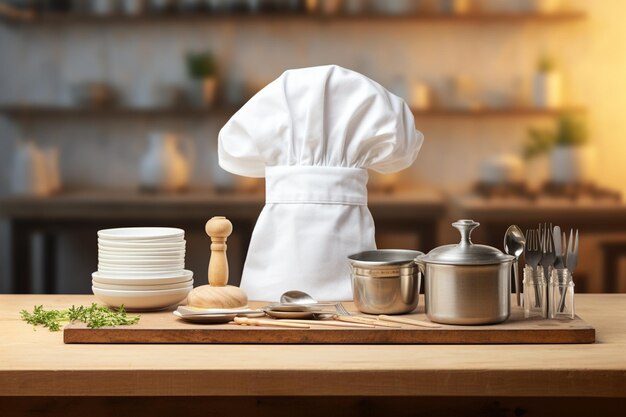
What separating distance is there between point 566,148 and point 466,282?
3070 mm

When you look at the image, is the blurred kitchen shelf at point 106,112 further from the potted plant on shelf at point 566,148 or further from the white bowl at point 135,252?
the white bowl at point 135,252

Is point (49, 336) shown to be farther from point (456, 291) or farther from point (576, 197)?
point (576, 197)

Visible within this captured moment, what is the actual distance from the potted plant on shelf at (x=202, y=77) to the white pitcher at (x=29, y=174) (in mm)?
778

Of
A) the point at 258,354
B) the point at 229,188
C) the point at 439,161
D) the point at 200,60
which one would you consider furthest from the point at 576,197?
the point at 258,354

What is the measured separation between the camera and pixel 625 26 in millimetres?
4336

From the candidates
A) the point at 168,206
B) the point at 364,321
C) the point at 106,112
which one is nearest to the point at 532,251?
the point at 364,321

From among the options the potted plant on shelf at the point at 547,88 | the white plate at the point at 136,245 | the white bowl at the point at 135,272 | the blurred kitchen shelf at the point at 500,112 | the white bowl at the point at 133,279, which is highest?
the potted plant on shelf at the point at 547,88

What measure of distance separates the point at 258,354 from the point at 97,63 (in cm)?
336

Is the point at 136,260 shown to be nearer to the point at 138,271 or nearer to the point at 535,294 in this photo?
the point at 138,271

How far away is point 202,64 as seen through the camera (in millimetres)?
4266

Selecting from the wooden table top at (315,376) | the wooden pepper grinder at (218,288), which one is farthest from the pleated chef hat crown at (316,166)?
the wooden table top at (315,376)

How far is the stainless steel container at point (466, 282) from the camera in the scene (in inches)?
52.2

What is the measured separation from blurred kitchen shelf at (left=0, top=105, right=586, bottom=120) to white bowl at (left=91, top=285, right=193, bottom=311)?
2738 millimetres

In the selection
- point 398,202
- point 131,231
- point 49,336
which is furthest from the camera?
point 398,202
